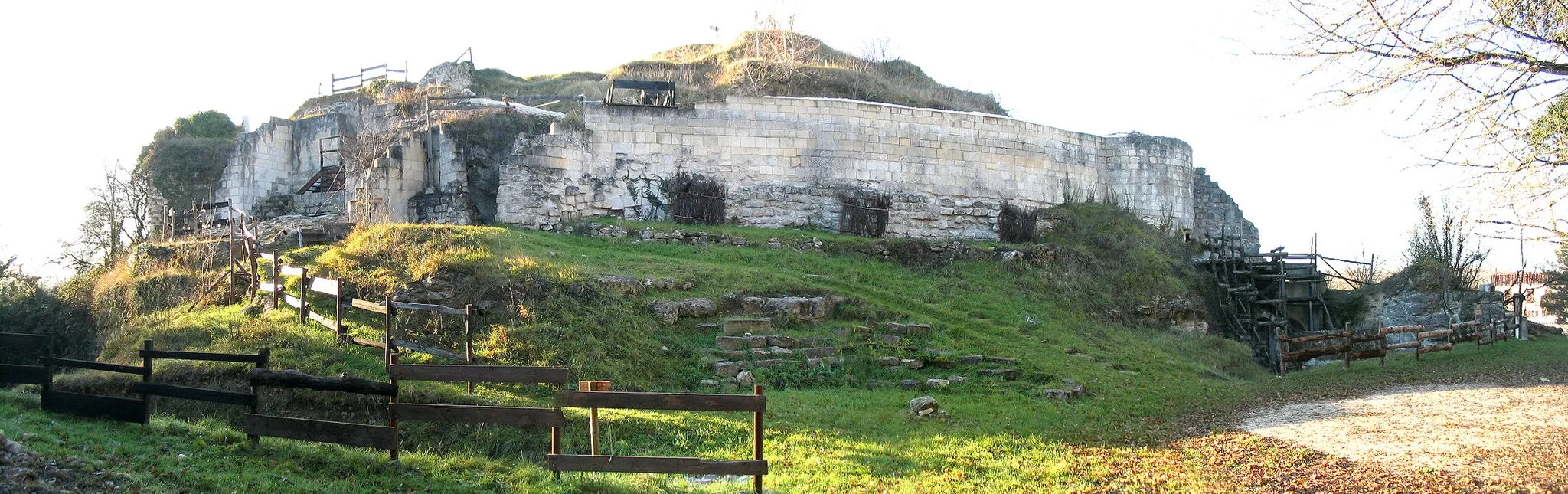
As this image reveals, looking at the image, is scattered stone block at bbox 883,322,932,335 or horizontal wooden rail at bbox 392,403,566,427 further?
scattered stone block at bbox 883,322,932,335

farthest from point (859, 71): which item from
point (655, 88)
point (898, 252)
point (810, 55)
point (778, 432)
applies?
point (778, 432)

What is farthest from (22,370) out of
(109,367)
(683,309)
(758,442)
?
(683,309)

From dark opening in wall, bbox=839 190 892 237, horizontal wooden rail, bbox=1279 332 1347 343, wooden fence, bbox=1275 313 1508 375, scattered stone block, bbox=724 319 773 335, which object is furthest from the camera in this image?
dark opening in wall, bbox=839 190 892 237

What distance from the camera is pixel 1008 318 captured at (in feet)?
62.1

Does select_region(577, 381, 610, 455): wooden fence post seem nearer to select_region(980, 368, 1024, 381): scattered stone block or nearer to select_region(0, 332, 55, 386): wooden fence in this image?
select_region(0, 332, 55, 386): wooden fence

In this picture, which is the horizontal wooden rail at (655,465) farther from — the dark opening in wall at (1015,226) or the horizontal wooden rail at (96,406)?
the dark opening in wall at (1015,226)

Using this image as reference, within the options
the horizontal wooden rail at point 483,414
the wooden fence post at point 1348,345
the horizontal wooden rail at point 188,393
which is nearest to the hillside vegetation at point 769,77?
the wooden fence post at point 1348,345

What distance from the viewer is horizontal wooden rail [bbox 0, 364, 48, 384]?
33.7ft

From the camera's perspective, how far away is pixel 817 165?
77.4 ft

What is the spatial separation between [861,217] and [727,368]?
9.65 m

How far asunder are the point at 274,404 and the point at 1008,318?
12213mm

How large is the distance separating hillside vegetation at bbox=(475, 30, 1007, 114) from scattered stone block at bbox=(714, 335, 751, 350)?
14.3 metres

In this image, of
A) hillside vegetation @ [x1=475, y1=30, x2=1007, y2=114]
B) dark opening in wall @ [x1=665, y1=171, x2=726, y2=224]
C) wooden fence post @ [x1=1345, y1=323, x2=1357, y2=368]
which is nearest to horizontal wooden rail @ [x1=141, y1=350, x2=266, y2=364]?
dark opening in wall @ [x1=665, y1=171, x2=726, y2=224]

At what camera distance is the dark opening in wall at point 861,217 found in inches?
912
